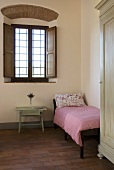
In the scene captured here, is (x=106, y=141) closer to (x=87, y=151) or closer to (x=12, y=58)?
(x=87, y=151)

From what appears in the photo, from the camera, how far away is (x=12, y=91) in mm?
5168

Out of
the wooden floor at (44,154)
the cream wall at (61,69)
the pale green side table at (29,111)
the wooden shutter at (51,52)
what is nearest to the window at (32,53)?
the wooden shutter at (51,52)

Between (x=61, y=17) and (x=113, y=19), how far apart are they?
9.26 feet

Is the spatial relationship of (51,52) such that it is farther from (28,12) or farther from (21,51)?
(28,12)

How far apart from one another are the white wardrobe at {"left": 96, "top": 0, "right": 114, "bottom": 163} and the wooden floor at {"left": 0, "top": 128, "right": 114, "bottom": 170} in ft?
0.91

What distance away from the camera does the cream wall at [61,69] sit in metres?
5.18

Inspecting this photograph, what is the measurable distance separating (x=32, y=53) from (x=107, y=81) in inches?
119

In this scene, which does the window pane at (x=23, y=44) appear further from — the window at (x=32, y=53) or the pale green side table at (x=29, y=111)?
the pale green side table at (x=29, y=111)

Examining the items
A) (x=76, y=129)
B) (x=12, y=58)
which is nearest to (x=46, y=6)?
(x=12, y=58)

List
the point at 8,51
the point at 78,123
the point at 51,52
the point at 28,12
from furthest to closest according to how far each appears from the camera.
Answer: the point at 51,52, the point at 28,12, the point at 8,51, the point at 78,123

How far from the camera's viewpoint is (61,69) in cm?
547

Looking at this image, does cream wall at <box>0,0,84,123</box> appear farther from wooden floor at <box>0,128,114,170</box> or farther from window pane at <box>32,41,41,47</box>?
wooden floor at <box>0,128,114,170</box>

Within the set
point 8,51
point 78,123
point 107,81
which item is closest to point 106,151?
point 78,123

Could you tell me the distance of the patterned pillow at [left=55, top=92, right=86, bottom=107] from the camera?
4922 mm
